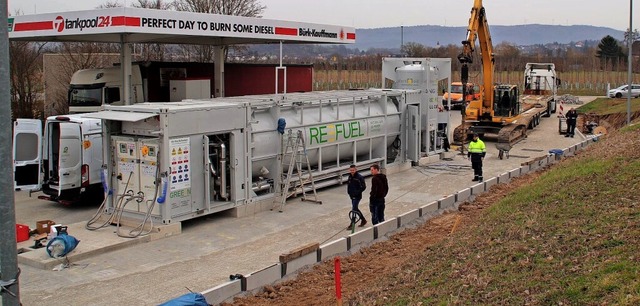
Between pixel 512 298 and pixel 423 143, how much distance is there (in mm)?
17029

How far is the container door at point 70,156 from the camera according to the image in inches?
672

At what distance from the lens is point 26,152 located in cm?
1747

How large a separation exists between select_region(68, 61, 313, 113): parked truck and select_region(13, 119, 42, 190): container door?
7.34 metres

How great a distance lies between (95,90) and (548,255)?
20.0 metres

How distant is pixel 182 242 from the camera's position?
47.4 ft

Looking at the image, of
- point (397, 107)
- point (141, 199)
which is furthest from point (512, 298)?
point (397, 107)

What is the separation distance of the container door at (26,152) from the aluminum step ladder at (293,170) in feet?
20.2

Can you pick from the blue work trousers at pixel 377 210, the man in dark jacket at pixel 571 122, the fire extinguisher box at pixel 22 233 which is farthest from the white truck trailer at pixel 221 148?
the man in dark jacket at pixel 571 122

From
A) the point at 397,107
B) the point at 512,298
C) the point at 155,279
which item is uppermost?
the point at 397,107

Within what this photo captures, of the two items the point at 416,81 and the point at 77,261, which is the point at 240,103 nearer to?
the point at 77,261

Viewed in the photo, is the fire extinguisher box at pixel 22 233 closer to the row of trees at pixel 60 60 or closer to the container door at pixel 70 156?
the container door at pixel 70 156

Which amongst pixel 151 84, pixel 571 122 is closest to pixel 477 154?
pixel 571 122

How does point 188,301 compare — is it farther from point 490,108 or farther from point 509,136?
point 490,108

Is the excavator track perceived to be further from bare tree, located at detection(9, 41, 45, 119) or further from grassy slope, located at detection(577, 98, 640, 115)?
bare tree, located at detection(9, 41, 45, 119)
